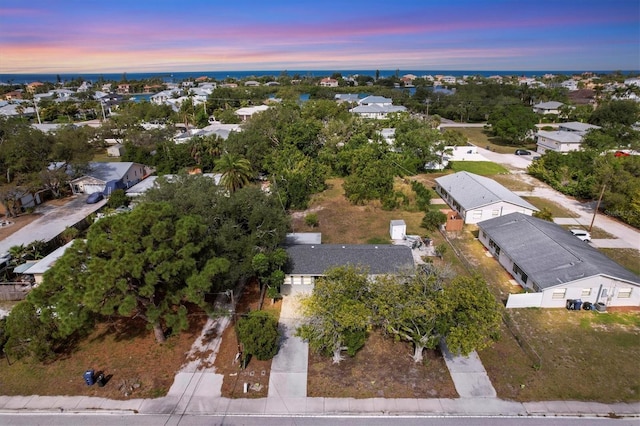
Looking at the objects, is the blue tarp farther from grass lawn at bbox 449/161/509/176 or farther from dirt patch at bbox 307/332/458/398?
grass lawn at bbox 449/161/509/176

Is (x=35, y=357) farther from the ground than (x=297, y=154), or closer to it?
closer to it

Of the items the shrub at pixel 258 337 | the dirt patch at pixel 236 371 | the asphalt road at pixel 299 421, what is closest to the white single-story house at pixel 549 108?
the asphalt road at pixel 299 421

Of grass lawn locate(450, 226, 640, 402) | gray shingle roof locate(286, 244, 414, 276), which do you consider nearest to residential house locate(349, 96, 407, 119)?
gray shingle roof locate(286, 244, 414, 276)

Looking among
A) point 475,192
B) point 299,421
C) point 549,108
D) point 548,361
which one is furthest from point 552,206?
point 549,108

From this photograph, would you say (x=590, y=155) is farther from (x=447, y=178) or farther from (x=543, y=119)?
(x=543, y=119)

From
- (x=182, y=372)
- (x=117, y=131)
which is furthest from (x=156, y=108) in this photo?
(x=182, y=372)

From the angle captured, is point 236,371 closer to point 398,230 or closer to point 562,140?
point 398,230
